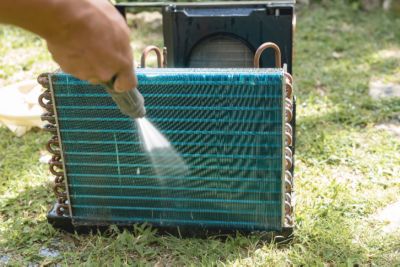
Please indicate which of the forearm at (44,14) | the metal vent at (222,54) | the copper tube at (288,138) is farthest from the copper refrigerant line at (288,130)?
the forearm at (44,14)

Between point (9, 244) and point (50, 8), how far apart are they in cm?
151

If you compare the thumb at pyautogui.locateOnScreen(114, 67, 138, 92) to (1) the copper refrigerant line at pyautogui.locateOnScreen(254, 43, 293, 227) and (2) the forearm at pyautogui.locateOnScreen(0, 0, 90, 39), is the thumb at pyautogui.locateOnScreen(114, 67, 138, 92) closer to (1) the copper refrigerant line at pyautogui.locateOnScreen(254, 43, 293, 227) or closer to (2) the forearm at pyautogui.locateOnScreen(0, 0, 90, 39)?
(2) the forearm at pyautogui.locateOnScreen(0, 0, 90, 39)

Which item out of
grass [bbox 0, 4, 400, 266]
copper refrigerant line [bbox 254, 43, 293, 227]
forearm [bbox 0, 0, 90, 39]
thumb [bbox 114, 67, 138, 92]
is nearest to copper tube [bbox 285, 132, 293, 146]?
copper refrigerant line [bbox 254, 43, 293, 227]

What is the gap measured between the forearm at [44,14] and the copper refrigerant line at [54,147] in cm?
98

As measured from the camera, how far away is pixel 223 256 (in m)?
2.29

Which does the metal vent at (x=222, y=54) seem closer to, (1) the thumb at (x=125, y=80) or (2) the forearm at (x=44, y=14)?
(1) the thumb at (x=125, y=80)

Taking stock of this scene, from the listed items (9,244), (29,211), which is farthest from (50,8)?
(29,211)

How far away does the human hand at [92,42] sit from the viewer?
4.33 ft

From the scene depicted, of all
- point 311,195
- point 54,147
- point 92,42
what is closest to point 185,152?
point 54,147

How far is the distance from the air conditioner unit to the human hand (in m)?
0.78

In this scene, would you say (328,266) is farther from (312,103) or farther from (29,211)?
(312,103)

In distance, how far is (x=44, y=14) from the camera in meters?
1.30

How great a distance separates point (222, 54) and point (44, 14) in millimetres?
1595

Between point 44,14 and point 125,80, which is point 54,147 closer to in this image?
point 125,80
